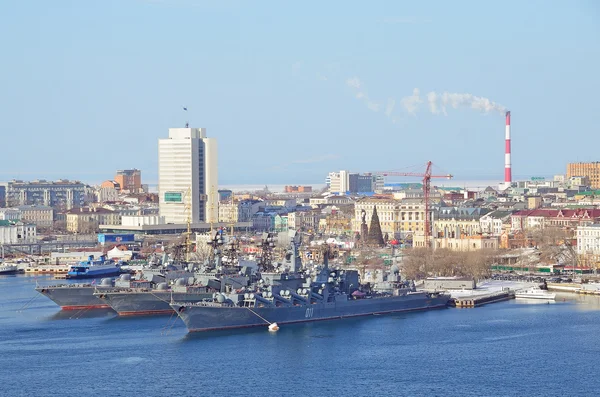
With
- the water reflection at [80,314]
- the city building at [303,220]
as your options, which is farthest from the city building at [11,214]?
the water reflection at [80,314]

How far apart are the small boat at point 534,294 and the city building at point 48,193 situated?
274 feet

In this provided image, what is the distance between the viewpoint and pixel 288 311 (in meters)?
42.7

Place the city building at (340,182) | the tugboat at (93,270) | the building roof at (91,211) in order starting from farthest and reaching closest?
1. the city building at (340,182)
2. the building roof at (91,211)
3. the tugboat at (93,270)

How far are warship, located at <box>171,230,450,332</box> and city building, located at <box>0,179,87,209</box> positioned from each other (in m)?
85.2

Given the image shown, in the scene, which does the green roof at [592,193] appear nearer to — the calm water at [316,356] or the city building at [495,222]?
the city building at [495,222]

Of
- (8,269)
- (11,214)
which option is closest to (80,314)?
(8,269)

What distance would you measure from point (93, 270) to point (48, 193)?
232 feet

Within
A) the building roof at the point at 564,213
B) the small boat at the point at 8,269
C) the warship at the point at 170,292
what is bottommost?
the warship at the point at 170,292

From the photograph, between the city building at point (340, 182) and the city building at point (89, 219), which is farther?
the city building at point (340, 182)

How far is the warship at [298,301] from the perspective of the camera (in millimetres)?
41125

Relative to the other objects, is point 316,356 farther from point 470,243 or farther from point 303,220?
point 303,220

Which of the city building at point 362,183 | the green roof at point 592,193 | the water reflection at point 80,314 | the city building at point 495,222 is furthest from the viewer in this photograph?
the city building at point 362,183

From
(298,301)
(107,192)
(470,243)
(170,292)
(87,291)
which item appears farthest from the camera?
(107,192)

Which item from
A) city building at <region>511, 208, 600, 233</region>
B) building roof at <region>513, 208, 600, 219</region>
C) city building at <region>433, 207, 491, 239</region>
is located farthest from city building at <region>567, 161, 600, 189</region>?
city building at <region>511, 208, 600, 233</region>
